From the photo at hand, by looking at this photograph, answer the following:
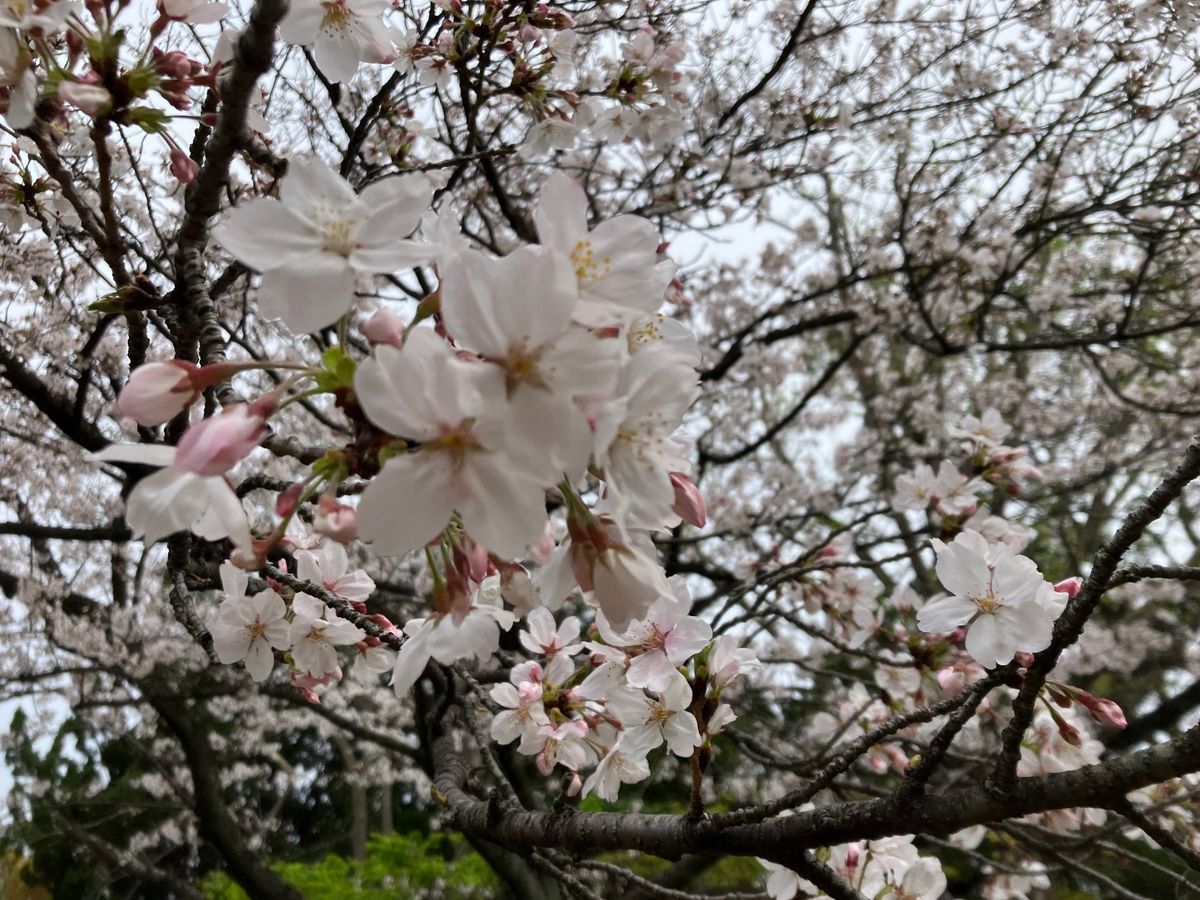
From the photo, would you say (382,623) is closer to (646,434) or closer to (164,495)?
(164,495)

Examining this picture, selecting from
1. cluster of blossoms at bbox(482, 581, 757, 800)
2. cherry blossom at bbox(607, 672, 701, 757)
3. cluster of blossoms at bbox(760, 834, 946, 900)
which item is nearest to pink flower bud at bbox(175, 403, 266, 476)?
cluster of blossoms at bbox(482, 581, 757, 800)

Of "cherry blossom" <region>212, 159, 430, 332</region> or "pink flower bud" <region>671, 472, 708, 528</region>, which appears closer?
"cherry blossom" <region>212, 159, 430, 332</region>

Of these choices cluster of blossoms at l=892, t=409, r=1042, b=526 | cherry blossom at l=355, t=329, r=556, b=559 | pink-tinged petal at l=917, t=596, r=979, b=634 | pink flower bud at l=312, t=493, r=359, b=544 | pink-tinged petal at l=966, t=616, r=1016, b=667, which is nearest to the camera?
cherry blossom at l=355, t=329, r=556, b=559

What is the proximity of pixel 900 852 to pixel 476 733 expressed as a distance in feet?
3.51

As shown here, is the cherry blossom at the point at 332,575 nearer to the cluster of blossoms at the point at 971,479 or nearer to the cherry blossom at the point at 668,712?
the cherry blossom at the point at 668,712

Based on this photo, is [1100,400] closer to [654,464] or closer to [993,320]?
[993,320]

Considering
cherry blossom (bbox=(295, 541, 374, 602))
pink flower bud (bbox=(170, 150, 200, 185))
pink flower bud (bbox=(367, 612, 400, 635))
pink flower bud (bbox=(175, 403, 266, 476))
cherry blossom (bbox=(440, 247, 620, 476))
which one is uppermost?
pink flower bud (bbox=(170, 150, 200, 185))

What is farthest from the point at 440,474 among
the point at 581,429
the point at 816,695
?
the point at 816,695

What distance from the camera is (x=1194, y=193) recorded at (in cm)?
376

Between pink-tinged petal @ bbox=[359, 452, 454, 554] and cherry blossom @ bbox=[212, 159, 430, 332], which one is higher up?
cherry blossom @ bbox=[212, 159, 430, 332]

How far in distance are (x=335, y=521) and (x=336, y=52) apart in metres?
1.06

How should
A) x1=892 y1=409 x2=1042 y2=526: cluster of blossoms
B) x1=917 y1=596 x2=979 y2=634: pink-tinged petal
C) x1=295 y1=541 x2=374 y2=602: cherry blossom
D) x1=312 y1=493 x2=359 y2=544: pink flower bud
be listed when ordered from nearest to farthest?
x1=312 y1=493 x2=359 y2=544: pink flower bud
x1=917 y1=596 x2=979 y2=634: pink-tinged petal
x1=295 y1=541 x2=374 y2=602: cherry blossom
x1=892 y1=409 x2=1042 y2=526: cluster of blossoms

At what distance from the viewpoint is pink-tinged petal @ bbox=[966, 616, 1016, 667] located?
4.09 ft

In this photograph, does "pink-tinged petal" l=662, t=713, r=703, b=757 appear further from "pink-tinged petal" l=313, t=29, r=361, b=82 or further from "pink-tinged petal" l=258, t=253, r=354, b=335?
"pink-tinged petal" l=313, t=29, r=361, b=82
